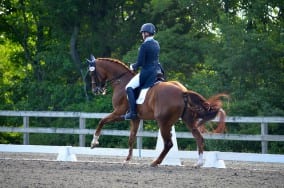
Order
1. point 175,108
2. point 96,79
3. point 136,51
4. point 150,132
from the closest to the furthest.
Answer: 1. point 175,108
2. point 96,79
3. point 150,132
4. point 136,51

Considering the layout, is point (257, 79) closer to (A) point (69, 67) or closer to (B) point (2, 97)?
(A) point (69, 67)

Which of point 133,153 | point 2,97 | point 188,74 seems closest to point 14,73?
point 2,97

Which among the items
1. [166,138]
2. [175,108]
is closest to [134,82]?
[175,108]

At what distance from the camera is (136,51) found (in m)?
21.5

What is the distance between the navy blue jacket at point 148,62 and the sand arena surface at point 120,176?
1.62 m

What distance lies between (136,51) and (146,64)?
26.9ft

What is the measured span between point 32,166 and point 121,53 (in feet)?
39.2

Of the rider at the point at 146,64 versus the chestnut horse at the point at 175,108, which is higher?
the rider at the point at 146,64

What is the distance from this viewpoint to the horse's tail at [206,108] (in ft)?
41.6

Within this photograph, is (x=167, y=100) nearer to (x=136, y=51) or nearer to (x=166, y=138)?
(x=166, y=138)

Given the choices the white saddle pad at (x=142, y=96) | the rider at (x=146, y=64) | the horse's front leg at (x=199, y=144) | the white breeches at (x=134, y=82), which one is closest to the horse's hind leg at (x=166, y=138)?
the horse's front leg at (x=199, y=144)

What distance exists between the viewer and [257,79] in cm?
1939

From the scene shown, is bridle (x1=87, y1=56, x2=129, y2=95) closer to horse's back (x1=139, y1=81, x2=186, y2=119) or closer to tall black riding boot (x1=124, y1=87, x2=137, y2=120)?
tall black riding boot (x1=124, y1=87, x2=137, y2=120)

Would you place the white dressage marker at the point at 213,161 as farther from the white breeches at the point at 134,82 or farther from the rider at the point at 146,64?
the white breeches at the point at 134,82
